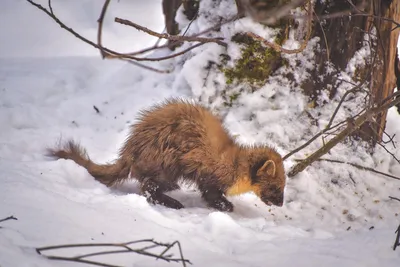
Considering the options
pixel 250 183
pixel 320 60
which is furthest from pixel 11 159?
pixel 320 60

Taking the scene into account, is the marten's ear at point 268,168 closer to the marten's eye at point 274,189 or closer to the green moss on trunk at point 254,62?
the marten's eye at point 274,189

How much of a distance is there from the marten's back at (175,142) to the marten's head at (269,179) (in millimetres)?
394

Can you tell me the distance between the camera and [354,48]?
17.4 ft

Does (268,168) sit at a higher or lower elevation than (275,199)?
higher

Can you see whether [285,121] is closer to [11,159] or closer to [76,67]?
[11,159]

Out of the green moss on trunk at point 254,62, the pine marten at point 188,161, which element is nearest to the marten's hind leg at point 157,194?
the pine marten at point 188,161

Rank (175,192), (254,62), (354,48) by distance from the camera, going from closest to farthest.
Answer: (175,192) < (354,48) < (254,62)

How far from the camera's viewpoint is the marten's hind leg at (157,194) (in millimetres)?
4512

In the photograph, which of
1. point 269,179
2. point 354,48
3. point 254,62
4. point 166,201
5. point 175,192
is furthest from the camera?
point 254,62

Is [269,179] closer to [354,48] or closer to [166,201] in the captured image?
[166,201]

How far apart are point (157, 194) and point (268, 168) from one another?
3.45 ft

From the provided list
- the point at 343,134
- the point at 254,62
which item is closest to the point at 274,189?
the point at 343,134

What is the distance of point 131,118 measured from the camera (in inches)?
237

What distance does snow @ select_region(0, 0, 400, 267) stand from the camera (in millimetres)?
3336
